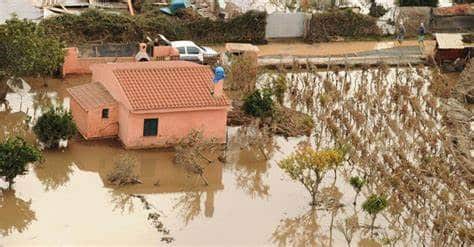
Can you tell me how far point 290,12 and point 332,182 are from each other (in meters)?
14.2

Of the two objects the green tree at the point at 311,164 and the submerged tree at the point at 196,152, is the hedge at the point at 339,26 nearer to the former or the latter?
the submerged tree at the point at 196,152

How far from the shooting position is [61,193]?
2452cm

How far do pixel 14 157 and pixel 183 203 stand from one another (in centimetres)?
403

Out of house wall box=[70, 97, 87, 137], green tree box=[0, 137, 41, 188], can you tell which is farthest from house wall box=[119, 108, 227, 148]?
green tree box=[0, 137, 41, 188]

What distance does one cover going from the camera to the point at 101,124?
27688 mm

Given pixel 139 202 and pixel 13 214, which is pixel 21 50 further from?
pixel 139 202

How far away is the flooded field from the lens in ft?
74.0

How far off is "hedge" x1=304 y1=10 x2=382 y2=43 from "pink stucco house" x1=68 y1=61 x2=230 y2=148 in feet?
36.2

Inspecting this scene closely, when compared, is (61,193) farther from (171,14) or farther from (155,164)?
(171,14)

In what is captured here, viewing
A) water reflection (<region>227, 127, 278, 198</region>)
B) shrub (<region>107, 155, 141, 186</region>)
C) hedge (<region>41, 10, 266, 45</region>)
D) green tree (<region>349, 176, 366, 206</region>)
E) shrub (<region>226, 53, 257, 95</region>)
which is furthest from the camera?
hedge (<region>41, 10, 266, 45</region>)

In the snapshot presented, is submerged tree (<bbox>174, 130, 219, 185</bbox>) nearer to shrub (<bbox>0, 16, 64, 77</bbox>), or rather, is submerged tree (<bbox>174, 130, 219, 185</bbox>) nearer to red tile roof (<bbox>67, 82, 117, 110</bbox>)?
red tile roof (<bbox>67, 82, 117, 110</bbox>)

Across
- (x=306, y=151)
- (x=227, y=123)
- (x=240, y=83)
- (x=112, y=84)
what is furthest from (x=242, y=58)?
(x=306, y=151)

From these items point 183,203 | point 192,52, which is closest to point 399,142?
point 183,203

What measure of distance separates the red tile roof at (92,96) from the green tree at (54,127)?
36.8 inches
